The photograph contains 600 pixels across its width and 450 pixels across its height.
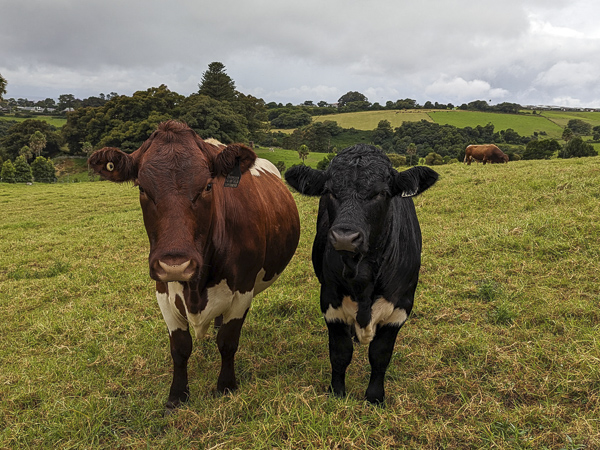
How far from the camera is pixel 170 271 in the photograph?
2264mm

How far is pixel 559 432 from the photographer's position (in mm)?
2568

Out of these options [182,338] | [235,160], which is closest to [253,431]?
[182,338]

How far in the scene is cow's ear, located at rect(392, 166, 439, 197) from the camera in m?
2.69

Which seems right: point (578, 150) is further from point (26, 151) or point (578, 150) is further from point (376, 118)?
point (26, 151)

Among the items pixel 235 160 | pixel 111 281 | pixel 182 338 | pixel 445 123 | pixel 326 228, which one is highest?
pixel 445 123

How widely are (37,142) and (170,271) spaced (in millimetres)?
57908

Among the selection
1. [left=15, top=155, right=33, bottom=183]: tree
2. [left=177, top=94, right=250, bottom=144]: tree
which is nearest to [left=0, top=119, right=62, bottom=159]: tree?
[left=15, top=155, right=33, bottom=183]: tree

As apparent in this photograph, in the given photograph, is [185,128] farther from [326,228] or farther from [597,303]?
[597,303]

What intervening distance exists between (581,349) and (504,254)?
9.23 ft

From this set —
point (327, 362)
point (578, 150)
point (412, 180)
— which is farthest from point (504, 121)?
point (412, 180)

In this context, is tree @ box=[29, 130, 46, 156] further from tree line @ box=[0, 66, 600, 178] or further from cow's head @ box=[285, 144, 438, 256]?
cow's head @ box=[285, 144, 438, 256]

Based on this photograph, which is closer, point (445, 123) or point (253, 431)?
point (253, 431)

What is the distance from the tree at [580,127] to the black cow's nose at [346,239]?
81.8 meters

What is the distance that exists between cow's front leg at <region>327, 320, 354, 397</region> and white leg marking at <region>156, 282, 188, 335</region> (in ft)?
4.20
